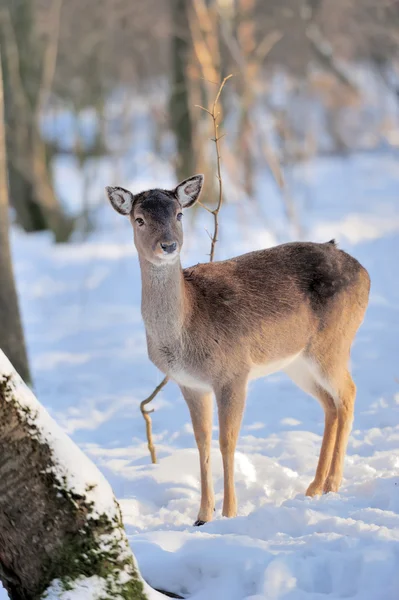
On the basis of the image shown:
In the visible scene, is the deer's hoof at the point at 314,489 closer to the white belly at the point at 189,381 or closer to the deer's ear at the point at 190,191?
the white belly at the point at 189,381

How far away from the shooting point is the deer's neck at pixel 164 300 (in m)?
5.30

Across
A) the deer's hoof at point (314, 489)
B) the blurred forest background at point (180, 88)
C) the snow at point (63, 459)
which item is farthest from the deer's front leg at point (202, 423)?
the blurred forest background at point (180, 88)

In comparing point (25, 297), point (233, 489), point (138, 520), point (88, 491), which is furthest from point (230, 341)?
point (25, 297)

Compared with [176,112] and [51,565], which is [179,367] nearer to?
[51,565]

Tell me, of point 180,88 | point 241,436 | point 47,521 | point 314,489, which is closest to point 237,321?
point 314,489

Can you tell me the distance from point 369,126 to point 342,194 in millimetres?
6923

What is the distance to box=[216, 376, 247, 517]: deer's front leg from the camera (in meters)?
5.46

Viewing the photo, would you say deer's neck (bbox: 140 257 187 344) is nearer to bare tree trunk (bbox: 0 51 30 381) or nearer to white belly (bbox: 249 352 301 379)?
white belly (bbox: 249 352 301 379)

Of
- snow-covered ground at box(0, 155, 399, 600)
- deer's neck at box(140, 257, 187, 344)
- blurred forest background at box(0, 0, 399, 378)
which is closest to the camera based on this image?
snow-covered ground at box(0, 155, 399, 600)

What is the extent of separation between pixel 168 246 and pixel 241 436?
2.67m

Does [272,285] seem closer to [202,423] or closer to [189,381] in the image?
[189,381]

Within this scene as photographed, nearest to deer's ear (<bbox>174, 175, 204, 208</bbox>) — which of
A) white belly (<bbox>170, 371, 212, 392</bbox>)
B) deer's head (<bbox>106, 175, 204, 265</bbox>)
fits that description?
deer's head (<bbox>106, 175, 204, 265</bbox>)

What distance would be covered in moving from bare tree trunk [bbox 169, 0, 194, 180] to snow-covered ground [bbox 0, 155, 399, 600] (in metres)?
1.17

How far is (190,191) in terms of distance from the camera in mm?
5531
